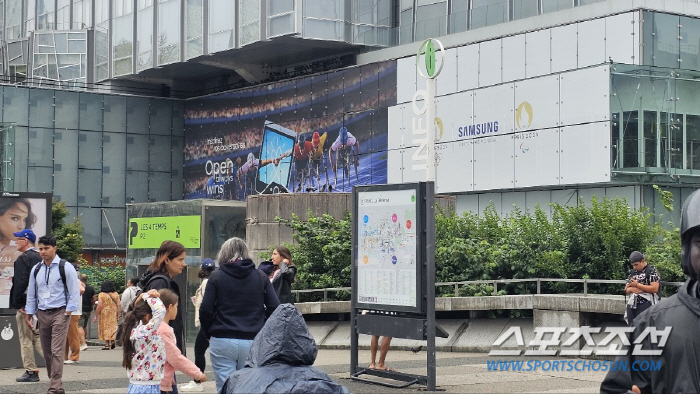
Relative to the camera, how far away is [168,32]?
→ 171ft

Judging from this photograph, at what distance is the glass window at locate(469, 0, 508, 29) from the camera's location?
40.5 meters

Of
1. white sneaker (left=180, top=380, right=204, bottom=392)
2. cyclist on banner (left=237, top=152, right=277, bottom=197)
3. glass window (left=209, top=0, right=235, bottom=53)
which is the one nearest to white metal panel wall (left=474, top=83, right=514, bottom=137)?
glass window (left=209, top=0, right=235, bottom=53)

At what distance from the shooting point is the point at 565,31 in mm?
36344

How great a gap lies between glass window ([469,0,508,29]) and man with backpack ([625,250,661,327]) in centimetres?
2743

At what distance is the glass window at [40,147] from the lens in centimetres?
5334

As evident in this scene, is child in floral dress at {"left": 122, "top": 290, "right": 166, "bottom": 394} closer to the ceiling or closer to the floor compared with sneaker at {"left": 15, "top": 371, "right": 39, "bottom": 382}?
closer to the ceiling

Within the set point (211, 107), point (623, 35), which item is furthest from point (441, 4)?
point (211, 107)

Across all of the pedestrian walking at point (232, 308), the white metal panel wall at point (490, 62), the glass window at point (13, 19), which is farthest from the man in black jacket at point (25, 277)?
the glass window at point (13, 19)

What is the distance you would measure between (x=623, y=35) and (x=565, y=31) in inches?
88.8

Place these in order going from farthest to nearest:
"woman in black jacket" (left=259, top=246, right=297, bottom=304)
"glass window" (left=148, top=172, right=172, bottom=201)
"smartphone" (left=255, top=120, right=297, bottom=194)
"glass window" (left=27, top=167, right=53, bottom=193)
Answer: "glass window" (left=148, top=172, right=172, bottom=201)
"glass window" (left=27, top=167, right=53, bottom=193)
"smartphone" (left=255, top=120, right=297, bottom=194)
"woman in black jacket" (left=259, top=246, right=297, bottom=304)

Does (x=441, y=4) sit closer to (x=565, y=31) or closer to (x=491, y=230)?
(x=565, y=31)

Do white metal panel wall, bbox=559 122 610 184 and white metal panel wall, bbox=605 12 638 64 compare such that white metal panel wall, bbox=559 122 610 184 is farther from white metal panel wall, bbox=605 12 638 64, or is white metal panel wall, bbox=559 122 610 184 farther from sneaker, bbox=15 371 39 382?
sneaker, bbox=15 371 39 382

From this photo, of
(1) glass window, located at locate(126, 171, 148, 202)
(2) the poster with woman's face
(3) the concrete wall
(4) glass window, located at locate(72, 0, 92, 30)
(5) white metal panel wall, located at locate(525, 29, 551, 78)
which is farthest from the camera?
(4) glass window, located at locate(72, 0, 92, 30)

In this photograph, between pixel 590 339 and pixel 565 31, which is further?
pixel 565 31
